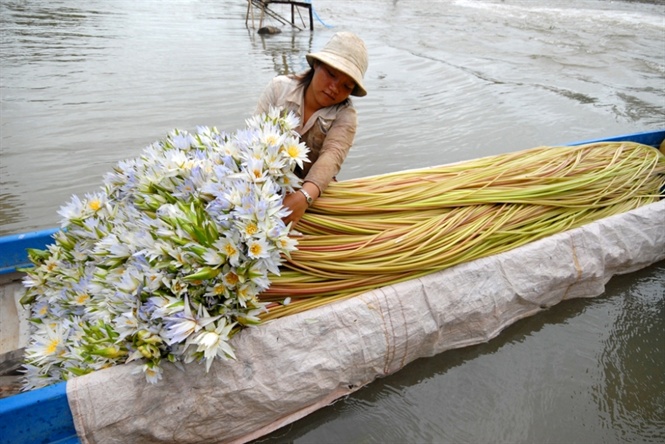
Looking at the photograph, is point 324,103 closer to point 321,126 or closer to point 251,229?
point 321,126

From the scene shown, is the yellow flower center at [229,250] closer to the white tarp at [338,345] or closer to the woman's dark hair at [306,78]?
the white tarp at [338,345]

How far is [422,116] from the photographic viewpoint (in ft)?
18.0

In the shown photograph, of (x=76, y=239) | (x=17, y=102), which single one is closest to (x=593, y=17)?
(x=17, y=102)

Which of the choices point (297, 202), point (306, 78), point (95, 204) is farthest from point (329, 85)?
point (95, 204)

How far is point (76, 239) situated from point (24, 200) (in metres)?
2.17

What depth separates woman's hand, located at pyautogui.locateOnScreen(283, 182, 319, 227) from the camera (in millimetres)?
1727

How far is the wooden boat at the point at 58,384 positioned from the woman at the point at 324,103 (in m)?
0.53

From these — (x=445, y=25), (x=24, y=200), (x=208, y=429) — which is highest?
(x=445, y=25)

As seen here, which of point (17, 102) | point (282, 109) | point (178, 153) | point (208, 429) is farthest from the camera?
point (17, 102)

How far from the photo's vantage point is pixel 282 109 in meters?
1.95

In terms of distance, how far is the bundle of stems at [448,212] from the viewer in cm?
182

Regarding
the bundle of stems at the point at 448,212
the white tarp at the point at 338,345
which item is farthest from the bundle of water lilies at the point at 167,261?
the bundle of stems at the point at 448,212

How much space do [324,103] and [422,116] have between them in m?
3.82

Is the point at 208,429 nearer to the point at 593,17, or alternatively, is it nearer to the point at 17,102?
the point at 17,102
